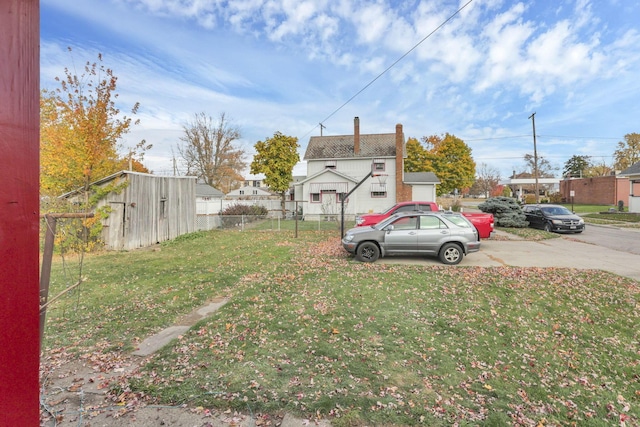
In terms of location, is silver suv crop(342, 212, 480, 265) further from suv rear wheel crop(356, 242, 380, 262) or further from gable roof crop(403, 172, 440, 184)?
gable roof crop(403, 172, 440, 184)

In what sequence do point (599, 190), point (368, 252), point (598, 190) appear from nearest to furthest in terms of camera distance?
point (368, 252) < point (599, 190) < point (598, 190)

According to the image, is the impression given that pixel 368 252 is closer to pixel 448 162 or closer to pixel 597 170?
pixel 448 162

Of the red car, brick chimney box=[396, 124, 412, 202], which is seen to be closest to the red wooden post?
the red car

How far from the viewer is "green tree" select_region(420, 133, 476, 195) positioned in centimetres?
4081

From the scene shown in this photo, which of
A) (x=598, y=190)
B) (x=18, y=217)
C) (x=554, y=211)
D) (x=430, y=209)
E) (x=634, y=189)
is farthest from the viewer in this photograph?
(x=598, y=190)

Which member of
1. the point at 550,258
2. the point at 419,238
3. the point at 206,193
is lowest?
the point at 550,258

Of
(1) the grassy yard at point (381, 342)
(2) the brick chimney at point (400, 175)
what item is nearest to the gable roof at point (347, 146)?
(2) the brick chimney at point (400, 175)

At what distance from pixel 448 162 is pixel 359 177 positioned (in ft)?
65.8

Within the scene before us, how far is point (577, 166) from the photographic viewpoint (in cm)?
5934

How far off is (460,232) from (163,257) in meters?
9.43

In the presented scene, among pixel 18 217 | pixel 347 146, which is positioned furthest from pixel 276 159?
pixel 18 217

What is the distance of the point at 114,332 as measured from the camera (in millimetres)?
4625

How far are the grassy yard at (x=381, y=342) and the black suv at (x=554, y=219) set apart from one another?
9.98m

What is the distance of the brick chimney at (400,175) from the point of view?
84.7 ft
